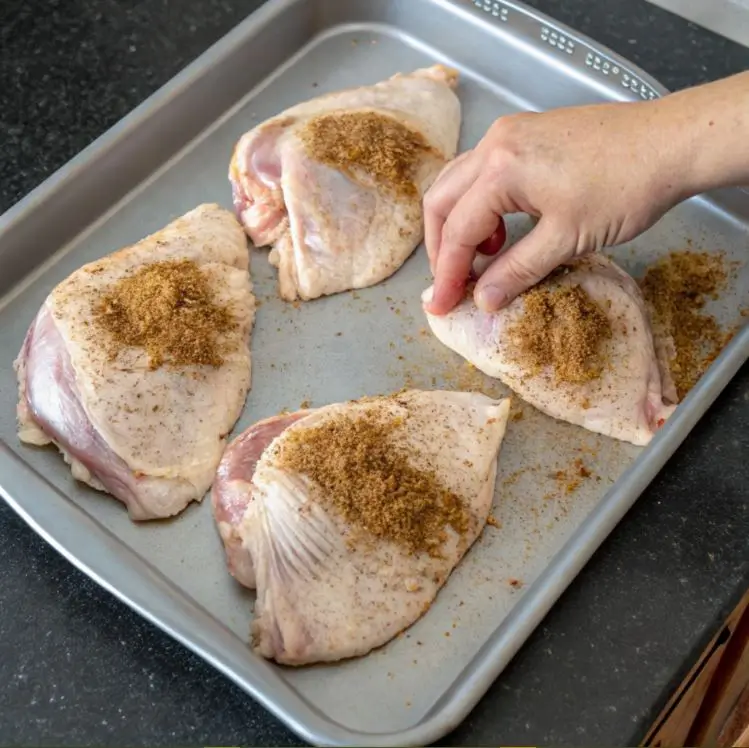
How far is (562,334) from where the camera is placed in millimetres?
1429

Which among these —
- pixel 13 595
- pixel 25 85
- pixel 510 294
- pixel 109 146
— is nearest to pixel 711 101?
pixel 510 294

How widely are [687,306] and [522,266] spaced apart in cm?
32

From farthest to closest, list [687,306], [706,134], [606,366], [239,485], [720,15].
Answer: [720,15]
[687,306]
[606,366]
[239,485]
[706,134]

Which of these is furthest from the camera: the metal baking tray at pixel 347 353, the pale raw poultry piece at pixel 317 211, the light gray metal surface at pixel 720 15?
the light gray metal surface at pixel 720 15

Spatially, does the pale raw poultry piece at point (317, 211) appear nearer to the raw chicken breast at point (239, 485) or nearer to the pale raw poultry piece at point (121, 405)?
the pale raw poultry piece at point (121, 405)

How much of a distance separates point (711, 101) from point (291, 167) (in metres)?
0.63

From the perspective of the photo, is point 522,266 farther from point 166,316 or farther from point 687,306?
point 166,316

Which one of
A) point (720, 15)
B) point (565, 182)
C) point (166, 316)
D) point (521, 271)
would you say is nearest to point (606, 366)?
point (521, 271)

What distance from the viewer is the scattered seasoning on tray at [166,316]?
4.62 feet

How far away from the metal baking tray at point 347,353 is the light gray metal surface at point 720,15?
322mm

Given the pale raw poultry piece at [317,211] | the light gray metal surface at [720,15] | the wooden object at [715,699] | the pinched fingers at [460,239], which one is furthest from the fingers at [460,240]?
the light gray metal surface at [720,15]

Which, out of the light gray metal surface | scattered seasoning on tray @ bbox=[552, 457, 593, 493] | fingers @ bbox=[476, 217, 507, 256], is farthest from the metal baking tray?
the light gray metal surface

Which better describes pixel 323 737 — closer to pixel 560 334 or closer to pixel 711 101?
pixel 560 334

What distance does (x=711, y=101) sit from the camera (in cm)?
120
